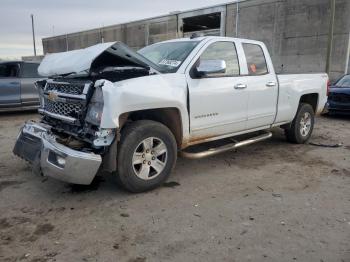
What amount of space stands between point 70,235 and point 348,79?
11086 mm

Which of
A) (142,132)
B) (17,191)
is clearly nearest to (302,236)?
(142,132)

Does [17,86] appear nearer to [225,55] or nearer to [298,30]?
[225,55]

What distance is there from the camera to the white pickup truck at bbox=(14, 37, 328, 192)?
3947mm

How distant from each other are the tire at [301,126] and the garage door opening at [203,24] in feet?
55.9

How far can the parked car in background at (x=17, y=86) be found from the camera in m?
10.3

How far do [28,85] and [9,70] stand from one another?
711mm

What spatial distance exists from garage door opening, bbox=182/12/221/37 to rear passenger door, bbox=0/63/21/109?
14.9 metres

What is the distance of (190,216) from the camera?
152 inches

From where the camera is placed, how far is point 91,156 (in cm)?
388

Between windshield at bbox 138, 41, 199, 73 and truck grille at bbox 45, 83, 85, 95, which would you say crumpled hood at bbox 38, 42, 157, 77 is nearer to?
truck grille at bbox 45, 83, 85, 95

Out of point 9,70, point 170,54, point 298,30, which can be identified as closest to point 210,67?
point 170,54

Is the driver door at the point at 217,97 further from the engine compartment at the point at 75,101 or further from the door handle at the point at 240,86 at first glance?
the engine compartment at the point at 75,101

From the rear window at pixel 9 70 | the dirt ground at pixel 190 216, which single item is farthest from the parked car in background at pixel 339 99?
the rear window at pixel 9 70

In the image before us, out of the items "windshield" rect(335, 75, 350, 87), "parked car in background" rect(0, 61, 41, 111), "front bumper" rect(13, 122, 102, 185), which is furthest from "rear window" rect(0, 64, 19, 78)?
"windshield" rect(335, 75, 350, 87)
